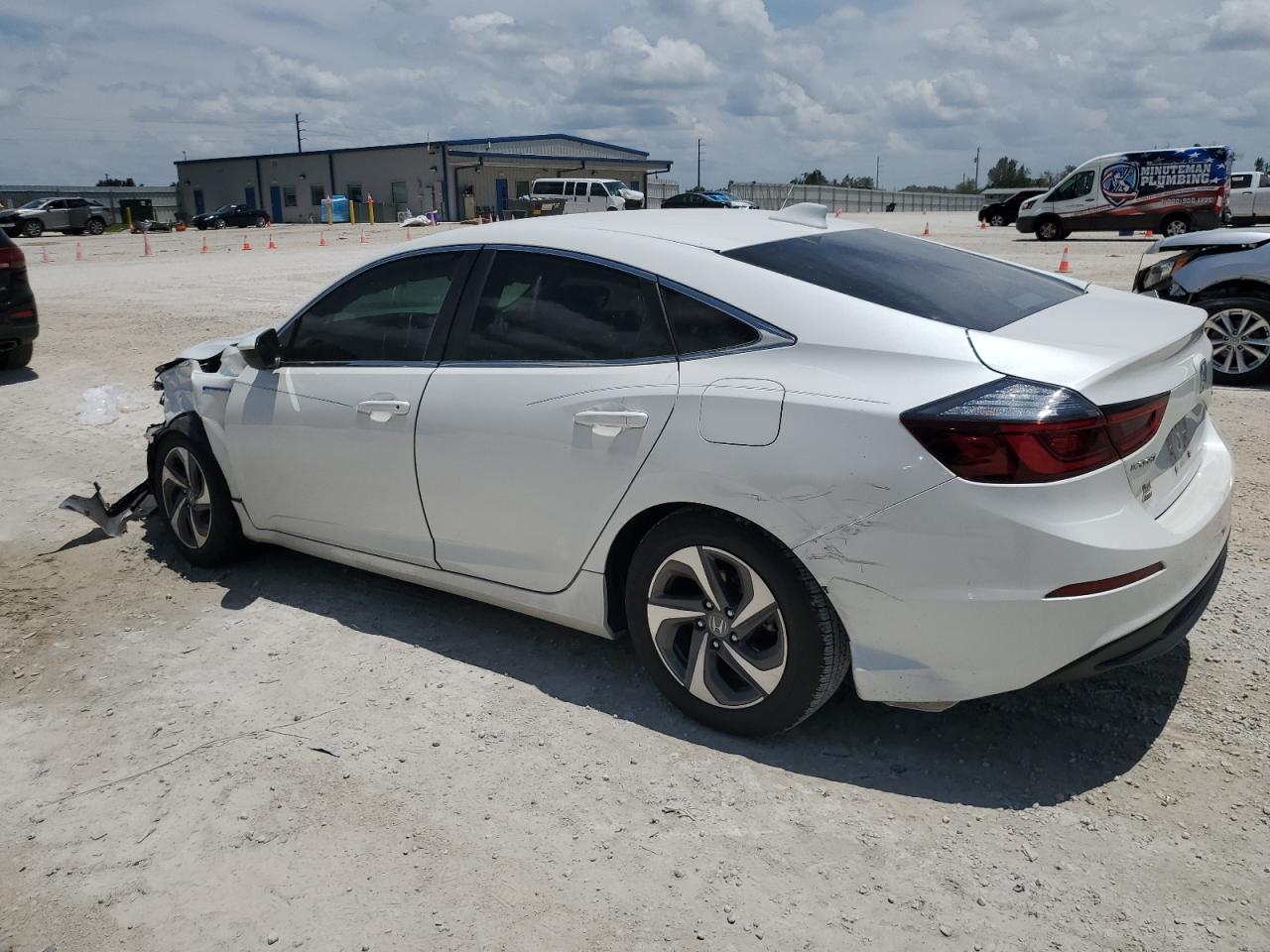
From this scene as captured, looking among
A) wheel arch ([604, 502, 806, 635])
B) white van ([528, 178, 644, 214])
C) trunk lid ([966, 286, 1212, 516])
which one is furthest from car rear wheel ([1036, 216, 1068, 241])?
wheel arch ([604, 502, 806, 635])

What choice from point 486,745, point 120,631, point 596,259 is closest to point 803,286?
point 596,259

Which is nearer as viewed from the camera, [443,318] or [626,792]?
[626,792]

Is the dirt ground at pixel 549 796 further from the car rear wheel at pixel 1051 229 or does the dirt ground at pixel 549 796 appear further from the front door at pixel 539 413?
the car rear wheel at pixel 1051 229

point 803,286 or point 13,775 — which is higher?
point 803,286

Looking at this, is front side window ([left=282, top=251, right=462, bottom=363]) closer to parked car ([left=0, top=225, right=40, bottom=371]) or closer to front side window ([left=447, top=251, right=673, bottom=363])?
front side window ([left=447, top=251, right=673, bottom=363])

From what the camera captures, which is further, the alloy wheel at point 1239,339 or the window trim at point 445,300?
the alloy wheel at point 1239,339

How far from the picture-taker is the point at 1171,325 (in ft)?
10.8

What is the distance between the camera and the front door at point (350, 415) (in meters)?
3.93

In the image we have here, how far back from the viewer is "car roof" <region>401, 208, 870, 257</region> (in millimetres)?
3543

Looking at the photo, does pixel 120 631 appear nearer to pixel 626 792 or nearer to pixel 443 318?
pixel 443 318

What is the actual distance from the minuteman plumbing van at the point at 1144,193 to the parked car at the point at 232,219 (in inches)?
1639

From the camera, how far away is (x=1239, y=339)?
313 inches

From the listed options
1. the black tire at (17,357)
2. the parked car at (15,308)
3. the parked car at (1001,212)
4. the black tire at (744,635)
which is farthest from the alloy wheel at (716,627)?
the parked car at (1001,212)

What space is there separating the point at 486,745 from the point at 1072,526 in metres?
1.91
